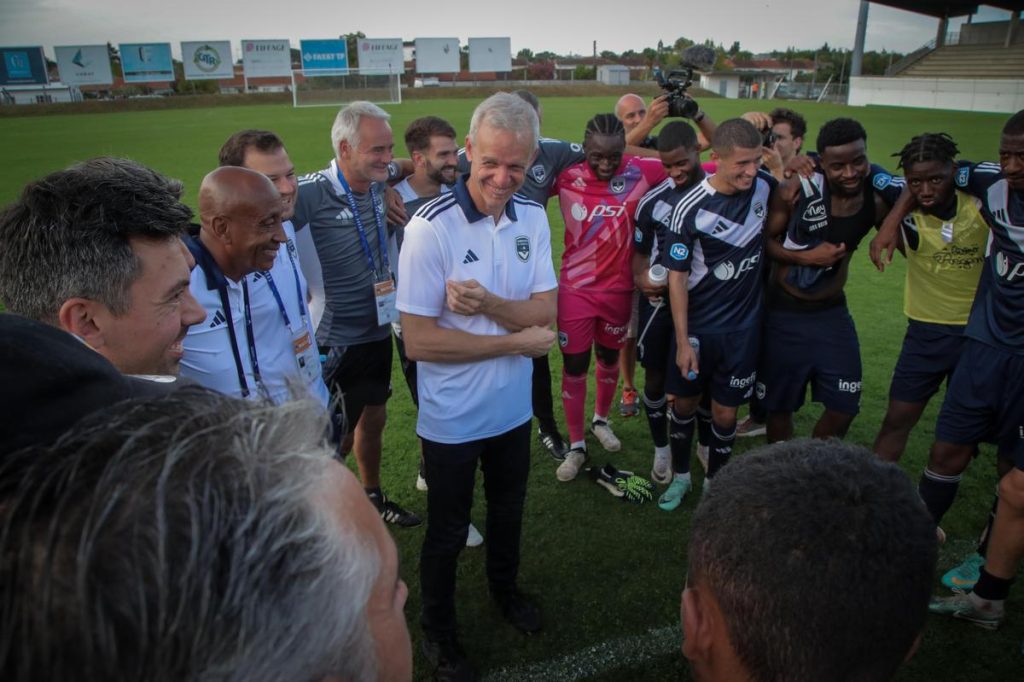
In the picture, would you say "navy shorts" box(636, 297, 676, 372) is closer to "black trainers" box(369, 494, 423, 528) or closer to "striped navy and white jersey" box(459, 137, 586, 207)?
"striped navy and white jersey" box(459, 137, 586, 207)

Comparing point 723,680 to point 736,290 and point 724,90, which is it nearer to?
point 736,290

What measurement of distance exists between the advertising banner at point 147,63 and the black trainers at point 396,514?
4719cm

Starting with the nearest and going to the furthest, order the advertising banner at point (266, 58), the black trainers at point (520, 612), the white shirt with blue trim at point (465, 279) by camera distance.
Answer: the white shirt with blue trim at point (465, 279), the black trainers at point (520, 612), the advertising banner at point (266, 58)

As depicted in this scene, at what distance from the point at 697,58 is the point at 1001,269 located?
2.63 meters

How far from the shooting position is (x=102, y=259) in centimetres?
142

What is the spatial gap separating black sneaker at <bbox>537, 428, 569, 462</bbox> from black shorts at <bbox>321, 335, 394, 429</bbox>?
127 centimetres

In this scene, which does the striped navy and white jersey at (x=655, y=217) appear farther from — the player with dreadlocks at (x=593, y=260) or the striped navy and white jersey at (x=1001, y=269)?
the striped navy and white jersey at (x=1001, y=269)

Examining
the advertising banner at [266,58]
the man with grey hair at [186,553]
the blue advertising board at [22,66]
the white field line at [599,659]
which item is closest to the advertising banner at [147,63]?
the advertising banner at [266,58]

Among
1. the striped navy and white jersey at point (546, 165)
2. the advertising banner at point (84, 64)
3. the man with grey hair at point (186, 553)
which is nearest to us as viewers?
the man with grey hair at point (186, 553)

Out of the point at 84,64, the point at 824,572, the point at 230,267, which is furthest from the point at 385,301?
the point at 84,64

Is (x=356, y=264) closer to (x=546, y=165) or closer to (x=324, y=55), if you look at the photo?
(x=546, y=165)

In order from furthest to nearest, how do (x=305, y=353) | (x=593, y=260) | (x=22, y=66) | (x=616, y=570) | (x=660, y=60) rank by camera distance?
(x=660, y=60) → (x=22, y=66) → (x=593, y=260) → (x=616, y=570) → (x=305, y=353)

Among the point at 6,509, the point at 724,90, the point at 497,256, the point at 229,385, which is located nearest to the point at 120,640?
the point at 6,509

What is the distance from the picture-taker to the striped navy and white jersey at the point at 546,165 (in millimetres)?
4402
